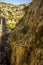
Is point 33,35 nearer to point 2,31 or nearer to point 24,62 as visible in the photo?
point 24,62

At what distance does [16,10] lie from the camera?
79500 millimetres

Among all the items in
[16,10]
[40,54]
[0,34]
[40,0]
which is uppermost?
[40,0]

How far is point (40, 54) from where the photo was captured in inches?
859

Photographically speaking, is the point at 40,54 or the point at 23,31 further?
the point at 23,31

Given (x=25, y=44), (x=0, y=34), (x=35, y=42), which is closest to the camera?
(x=35, y=42)

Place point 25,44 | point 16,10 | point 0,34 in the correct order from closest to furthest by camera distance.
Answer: point 25,44 → point 0,34 → point 16,10

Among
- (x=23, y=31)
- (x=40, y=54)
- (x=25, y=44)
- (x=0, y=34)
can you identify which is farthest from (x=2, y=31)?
(x=40, y=54)

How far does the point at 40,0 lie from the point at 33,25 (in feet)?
12.3

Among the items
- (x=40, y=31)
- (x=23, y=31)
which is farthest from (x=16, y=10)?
(x=40, y=31)

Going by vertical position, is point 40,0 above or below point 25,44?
above

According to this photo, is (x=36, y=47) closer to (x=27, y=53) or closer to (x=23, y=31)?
(x=27, y=53)

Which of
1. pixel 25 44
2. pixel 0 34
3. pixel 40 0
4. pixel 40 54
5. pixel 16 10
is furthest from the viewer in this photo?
pixel 16 10

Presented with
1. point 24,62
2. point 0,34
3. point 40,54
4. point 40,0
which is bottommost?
point 0,34

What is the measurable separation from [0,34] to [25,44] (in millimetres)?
22480
